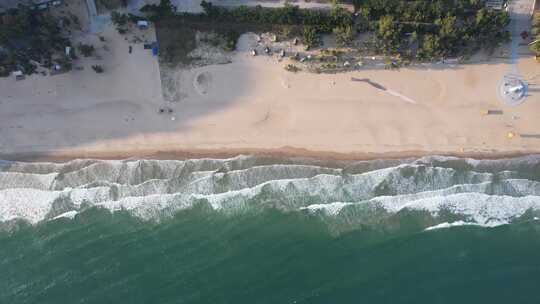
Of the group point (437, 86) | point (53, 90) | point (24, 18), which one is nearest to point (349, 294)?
point (437, 86)

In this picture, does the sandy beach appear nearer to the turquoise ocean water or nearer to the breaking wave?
the breaking wave

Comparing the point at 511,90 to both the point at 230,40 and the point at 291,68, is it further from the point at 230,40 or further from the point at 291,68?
the point at 230,40

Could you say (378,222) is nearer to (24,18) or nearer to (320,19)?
(320,19)

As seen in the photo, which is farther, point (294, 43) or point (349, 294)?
point (294, 43)

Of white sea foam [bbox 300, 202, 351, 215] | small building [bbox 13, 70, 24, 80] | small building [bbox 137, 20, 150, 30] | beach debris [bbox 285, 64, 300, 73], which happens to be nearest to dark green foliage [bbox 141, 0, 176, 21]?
small building [bbox 137, 20, 150, 30]

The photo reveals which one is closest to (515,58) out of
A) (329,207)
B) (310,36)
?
(310,36)
